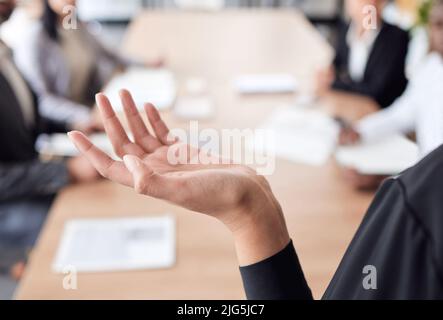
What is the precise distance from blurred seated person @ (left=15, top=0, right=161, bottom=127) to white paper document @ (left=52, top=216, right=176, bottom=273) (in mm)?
638

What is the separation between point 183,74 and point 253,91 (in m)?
0.35

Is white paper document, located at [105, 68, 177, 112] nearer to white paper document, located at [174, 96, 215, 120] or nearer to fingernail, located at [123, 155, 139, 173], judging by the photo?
white paper document, located at [174, 96, 215, 120]

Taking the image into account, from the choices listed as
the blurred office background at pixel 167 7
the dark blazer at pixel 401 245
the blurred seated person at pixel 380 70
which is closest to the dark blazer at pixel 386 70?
the blurred seated person at pixel 380 70

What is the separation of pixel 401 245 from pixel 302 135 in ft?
3.40

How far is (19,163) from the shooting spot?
4.28ft

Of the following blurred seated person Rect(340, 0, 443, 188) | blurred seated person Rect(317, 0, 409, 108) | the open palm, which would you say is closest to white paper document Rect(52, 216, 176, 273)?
the open palm

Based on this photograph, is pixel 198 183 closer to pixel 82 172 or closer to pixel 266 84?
pixel 82 172

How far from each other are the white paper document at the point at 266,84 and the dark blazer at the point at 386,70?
0.58 ft

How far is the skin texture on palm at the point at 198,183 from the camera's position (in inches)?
17.2

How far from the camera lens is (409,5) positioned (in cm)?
316

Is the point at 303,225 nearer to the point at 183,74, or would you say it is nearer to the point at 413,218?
the point at 413,218

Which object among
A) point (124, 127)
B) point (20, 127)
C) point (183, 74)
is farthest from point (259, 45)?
point (124, 127)

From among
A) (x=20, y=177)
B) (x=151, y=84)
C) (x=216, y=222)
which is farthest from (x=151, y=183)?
(x=151, y=84)
